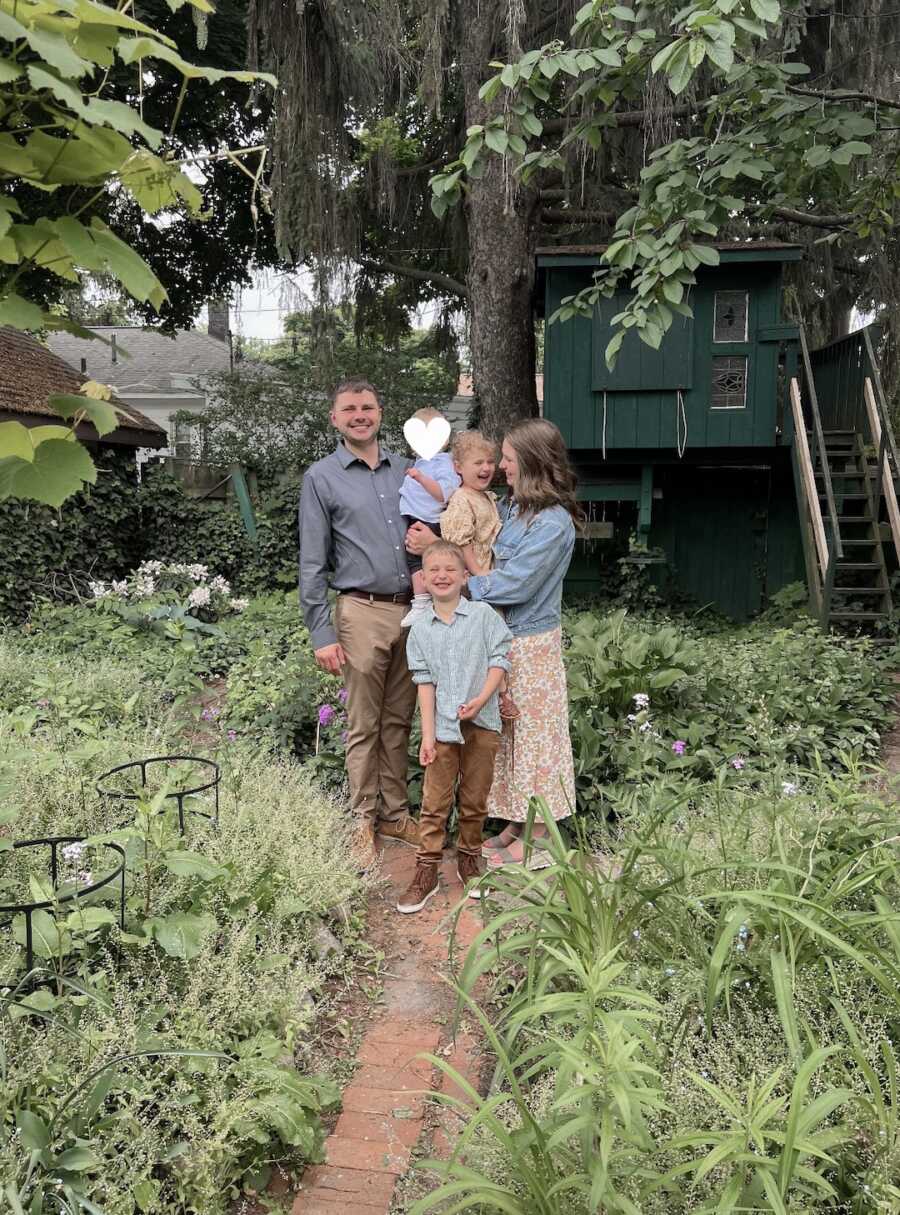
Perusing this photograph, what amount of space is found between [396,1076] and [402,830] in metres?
1.64

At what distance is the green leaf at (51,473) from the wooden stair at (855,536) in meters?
7.25

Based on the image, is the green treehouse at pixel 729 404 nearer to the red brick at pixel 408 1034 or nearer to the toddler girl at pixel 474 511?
the toddler girl at pixel 474 511

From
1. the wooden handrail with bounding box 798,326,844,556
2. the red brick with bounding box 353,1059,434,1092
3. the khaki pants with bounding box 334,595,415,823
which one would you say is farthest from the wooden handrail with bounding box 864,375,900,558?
the red brick with bounding box 353,1059,434,1092

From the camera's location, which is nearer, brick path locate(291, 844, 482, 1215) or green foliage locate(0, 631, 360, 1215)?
Answer: green foliage locate(0, 631, 360, 1215)

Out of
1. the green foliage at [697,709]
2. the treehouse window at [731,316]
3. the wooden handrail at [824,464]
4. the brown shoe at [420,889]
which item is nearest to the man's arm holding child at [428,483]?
the green foliage at [697,709]

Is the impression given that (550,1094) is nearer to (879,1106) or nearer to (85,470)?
(879,1106)

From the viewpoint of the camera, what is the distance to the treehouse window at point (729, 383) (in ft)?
30.6

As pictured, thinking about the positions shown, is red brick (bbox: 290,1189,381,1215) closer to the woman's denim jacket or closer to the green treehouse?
the woman's denim jacket

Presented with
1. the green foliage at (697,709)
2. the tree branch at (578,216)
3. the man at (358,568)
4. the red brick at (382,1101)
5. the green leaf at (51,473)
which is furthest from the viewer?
the tree branch at (578,216)

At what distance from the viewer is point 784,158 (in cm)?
441

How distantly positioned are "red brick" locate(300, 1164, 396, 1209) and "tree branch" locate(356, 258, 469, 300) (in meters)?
10.5

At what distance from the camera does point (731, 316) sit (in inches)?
366

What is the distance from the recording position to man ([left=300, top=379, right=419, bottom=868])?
3691 mm

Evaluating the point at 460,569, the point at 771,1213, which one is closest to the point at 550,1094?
the point at 771,1213
